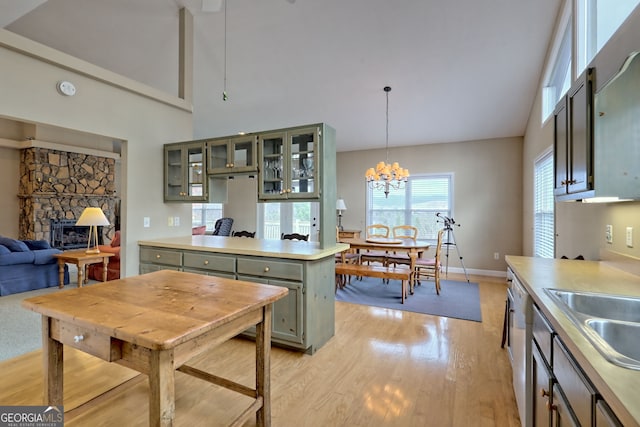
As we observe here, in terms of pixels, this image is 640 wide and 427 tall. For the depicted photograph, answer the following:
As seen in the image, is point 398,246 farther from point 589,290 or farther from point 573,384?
point 573,384

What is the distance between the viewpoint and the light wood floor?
1.82 m

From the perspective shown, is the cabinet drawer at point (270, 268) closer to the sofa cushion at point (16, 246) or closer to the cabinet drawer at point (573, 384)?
the cabinet drawer at point (573, 384)

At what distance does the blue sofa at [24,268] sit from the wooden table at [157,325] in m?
3.89

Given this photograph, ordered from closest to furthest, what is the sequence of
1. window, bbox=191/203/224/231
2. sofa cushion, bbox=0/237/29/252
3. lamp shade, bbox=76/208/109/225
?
1. lamp shade, bbox=76/208/109/225
2. sofa cushion, bbox=0/237/29/252
3. window, bbox=191/203/224/231

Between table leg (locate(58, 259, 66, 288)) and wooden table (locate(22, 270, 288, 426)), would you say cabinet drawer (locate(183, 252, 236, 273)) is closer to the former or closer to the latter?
wooden table (locate(22, 270, 288, 426))

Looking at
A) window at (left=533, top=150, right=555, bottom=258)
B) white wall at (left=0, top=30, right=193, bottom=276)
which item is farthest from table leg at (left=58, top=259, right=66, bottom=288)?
window at (left=533, top=150, right=555, bottom=258)

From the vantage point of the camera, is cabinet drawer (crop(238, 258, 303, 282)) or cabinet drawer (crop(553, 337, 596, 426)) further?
cabinet drawer (crop(238, 258, 303, 282))

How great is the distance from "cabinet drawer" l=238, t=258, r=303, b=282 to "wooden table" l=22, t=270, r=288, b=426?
2.46ft

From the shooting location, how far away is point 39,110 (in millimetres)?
2443

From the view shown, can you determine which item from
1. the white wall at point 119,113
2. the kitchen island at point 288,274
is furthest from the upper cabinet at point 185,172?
the kitchen island at point 288,274

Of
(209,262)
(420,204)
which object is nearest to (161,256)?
(209,262)

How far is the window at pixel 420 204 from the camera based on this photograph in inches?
245

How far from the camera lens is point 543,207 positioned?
13.2 feet

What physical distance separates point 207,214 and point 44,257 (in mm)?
4521
